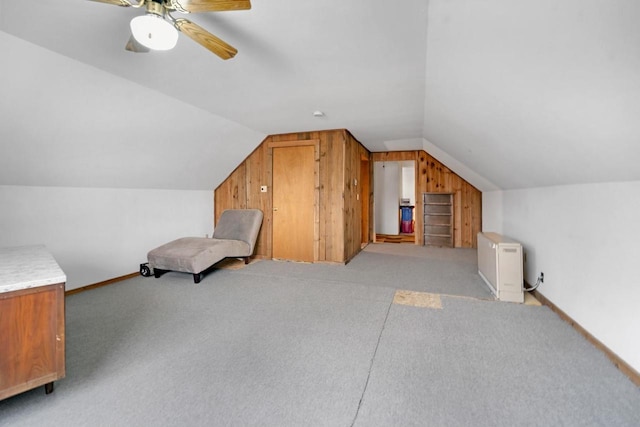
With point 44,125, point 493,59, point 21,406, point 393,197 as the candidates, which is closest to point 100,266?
point 44,125

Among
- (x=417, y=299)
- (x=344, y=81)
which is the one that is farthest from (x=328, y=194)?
(x=417, y=299)

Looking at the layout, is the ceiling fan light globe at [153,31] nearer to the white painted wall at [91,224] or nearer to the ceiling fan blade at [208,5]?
A: the ceiling fan blade at [208,5]

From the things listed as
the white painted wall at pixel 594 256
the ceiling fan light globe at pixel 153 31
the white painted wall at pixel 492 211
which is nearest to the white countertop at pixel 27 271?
the ceiling fan light globe at pixel 153 31

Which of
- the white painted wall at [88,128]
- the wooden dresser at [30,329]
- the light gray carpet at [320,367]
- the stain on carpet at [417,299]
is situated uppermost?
the white painted wall at [88,128]

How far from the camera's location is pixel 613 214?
5.74 feet

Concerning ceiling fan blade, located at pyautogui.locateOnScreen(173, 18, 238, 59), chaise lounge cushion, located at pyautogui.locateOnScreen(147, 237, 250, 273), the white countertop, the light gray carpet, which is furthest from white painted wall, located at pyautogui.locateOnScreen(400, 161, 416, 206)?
the white countertop

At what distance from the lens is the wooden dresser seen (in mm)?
1265

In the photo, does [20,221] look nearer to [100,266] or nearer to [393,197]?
[100,266]

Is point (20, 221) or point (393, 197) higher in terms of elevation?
point (393, 197)

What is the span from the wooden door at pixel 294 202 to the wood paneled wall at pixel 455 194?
2.84 meters

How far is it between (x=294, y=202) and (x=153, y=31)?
3.35 meters

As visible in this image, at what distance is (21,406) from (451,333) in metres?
2.62

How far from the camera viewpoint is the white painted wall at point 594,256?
5.20 ft

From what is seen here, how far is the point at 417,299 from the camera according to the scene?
109 inches
